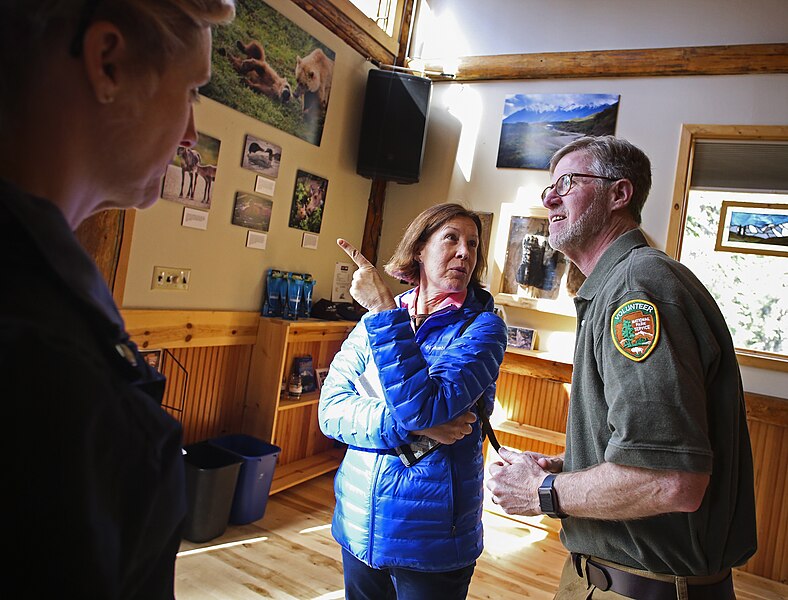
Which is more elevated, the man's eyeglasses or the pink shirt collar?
the man's eyeglasses

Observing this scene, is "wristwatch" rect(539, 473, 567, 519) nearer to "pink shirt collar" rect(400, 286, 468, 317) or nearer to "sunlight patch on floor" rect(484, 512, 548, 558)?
"pink shirt collar" rect(400, 286, 468, 317)

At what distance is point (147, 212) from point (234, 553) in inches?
74.0

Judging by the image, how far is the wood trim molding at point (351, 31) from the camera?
392 centimetres

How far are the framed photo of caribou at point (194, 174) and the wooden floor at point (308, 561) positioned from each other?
6.25 feet

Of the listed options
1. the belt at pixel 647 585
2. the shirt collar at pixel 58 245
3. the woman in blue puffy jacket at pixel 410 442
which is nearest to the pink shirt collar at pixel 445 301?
the woman in blue puffy jacket at pixel 410 442

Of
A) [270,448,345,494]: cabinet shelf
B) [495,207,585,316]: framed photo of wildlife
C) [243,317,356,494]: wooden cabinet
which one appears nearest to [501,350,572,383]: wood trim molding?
[495,207,585,316]: framed photo of wildlife

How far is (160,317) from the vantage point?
3.08 metres

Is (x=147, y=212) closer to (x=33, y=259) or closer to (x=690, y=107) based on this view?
(x=33, y=259)

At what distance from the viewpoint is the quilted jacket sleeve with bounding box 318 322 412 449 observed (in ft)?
5.27

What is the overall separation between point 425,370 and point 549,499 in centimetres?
50

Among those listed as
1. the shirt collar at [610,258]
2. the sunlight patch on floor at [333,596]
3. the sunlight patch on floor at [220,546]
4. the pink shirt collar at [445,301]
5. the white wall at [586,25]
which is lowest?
the sunlight patch on floor at [220,546]

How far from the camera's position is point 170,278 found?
3.17 meters

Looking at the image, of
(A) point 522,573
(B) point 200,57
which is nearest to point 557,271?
(A) point 522,573

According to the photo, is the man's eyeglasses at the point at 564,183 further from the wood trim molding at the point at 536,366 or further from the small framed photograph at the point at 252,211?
the wood trim molding at the point at 536,366
